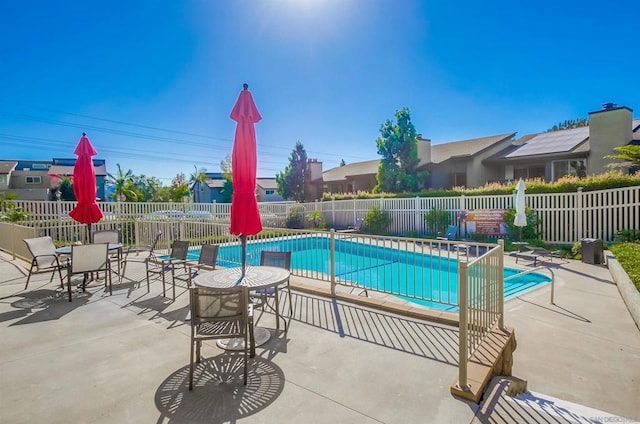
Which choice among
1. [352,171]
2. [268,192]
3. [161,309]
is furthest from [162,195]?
[161,309]

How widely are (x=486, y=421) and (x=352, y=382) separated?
1098 mm

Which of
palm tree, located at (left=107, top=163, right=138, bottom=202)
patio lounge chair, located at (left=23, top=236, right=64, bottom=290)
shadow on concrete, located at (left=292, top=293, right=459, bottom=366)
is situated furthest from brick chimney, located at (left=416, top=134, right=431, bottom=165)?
palm tree, located at (left=107, top=163, right=138, bottom=202)

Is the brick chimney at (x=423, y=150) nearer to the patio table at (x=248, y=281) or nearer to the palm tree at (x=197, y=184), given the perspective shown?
the patio table at (x=248, y=281)

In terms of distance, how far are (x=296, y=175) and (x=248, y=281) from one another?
24869 mm

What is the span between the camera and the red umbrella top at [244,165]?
4.54 m

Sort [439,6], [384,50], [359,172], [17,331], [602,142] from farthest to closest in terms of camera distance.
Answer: [359,172], [602,142], [384,50], [439,6], [17,331]

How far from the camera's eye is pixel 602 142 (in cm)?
1539

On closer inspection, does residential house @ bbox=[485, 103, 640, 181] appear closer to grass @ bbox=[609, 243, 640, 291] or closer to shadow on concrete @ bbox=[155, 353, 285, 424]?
grass @ bbox=[609, 243, 640, 291]

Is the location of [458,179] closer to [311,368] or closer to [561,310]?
[561,310]

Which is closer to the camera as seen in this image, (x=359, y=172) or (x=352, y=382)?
(x=352, y=382)

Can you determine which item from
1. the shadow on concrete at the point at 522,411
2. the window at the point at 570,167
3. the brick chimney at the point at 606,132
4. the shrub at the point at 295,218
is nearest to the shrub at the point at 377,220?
the shrub at the point at 295,218

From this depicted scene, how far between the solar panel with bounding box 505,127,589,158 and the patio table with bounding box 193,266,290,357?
1766 cm

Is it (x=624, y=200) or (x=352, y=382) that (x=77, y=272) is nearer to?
(x=352, y=382)

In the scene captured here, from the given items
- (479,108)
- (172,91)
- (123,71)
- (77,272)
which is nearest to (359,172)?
(479,108)
